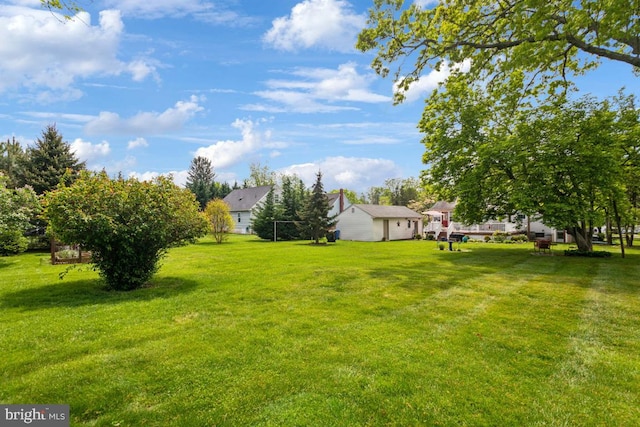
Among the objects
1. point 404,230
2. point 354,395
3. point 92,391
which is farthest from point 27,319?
point 404,230

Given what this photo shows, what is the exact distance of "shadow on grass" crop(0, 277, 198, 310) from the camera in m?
6.82

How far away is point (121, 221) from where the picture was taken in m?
7.75

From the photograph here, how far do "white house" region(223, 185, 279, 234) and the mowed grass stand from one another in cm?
3285

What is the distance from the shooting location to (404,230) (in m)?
33.8

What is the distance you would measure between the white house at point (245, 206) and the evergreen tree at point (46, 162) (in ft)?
65.2

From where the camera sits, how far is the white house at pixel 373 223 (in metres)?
29.9

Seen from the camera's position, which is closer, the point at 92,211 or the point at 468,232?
the point at 92,211

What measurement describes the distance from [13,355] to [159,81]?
10.3 m

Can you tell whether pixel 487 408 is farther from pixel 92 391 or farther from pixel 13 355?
pixel 13 355

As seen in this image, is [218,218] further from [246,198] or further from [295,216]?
[246,198]

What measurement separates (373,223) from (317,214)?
21.5 ft

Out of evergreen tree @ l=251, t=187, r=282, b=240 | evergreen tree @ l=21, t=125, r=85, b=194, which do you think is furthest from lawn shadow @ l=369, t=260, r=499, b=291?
evergreen tree @ l=21, t=125, r=85, b=194

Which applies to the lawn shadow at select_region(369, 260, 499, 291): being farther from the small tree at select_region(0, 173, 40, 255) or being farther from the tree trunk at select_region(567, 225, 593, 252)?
the small tree at select_region(0, 173, 40, 255)

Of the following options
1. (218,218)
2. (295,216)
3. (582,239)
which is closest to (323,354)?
(582,239)
